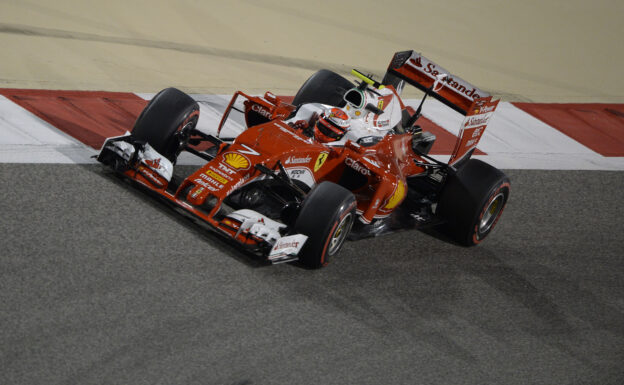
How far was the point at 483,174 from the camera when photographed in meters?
7.77

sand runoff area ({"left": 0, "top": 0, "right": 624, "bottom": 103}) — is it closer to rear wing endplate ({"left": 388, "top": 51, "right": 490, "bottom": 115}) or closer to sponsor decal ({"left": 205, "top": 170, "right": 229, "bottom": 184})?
rear wing endplate ({"left": 388, "top": 51, "right": 490, "bottom": 115})

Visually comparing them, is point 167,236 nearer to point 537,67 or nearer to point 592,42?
point 537,67

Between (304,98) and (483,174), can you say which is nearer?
(483,174)

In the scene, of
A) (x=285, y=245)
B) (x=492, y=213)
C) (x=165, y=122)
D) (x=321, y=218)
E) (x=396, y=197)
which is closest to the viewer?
(x=285, y=245)

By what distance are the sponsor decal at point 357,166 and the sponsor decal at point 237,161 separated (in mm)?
869

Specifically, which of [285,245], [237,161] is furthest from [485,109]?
[285,245]

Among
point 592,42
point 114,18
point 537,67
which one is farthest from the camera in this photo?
point 592,42

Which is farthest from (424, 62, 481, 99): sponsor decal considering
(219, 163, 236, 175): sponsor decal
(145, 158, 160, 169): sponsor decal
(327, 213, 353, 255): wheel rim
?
(145, 158, 160, 169): sponsor decal

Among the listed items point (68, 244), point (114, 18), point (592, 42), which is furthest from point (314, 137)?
point (592, 42)

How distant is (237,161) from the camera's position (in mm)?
7031

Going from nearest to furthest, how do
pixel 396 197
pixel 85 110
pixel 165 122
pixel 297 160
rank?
1. pixel 297 160
2. pixel 396 197
3. pixel 165 122
4. pixel 85 110

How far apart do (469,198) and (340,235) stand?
1.40 m

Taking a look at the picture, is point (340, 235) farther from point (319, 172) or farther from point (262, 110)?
point (262, 110)

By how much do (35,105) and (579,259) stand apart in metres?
5.53
